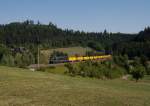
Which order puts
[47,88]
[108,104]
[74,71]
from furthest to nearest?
[74,71]
[47,88]
[108,104]

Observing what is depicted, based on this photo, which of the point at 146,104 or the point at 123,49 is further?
the point at 123,49

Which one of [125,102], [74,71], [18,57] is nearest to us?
[125,102]

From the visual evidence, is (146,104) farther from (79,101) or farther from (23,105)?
(23,105)

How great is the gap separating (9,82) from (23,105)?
8.88m

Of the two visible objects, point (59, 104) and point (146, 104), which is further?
point (146, 104)

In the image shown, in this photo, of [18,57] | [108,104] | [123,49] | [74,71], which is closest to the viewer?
[108,104]

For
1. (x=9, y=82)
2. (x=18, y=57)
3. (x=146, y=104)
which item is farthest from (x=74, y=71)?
(x=146, y=104)

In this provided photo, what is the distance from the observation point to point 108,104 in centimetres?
1866

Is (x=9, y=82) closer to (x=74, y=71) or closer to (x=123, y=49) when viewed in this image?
(x=74, y=71)

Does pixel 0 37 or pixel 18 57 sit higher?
pixel 0 37

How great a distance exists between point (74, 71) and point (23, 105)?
63.4 m

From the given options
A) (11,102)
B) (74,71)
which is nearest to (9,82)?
(11,102)

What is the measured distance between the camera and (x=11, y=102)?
17906 mm

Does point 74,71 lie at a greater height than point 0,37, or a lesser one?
lesser
